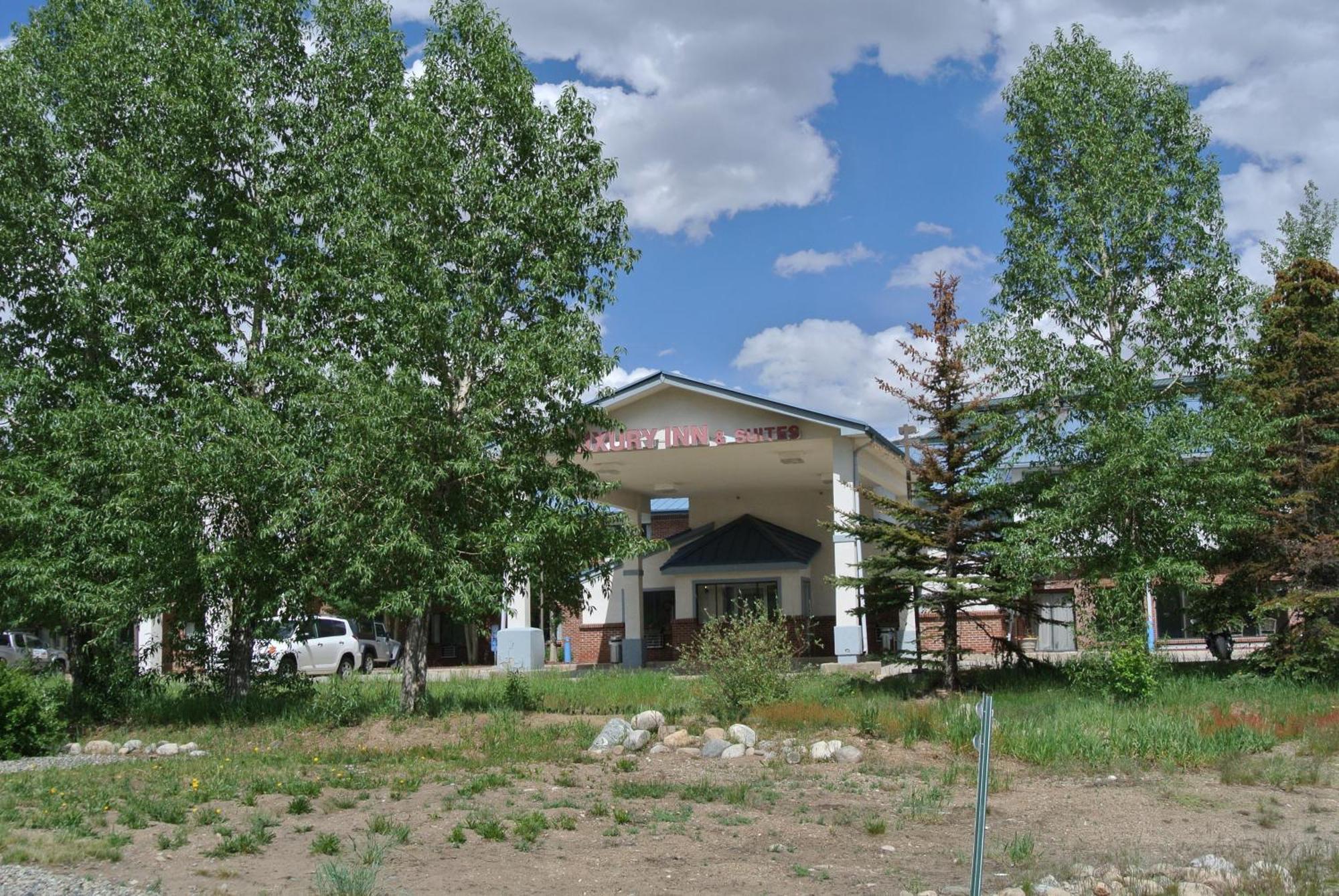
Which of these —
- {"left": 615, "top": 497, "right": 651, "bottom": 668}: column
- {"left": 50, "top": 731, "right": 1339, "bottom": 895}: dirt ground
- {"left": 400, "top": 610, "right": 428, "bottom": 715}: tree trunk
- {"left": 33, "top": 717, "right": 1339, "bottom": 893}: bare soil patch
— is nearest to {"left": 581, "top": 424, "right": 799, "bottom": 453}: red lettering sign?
{"left": 615, "top": 497, "right": 651, "bottom": 668}: column

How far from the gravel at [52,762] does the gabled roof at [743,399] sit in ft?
45.3

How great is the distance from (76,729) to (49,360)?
605 cm

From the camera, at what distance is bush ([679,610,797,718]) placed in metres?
14.9

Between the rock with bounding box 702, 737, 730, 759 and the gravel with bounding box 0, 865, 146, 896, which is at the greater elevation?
the gravel with bounding box 0, 865, 146, 896

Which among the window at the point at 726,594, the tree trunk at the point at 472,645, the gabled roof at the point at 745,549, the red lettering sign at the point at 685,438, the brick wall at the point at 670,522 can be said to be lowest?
the tree trunk at the point at 472,645

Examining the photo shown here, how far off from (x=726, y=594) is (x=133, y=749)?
21.6m

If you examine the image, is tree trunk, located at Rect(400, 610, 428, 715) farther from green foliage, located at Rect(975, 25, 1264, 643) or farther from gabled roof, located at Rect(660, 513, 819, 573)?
gabled roof, located at Rect(660, 513, 819, 573)

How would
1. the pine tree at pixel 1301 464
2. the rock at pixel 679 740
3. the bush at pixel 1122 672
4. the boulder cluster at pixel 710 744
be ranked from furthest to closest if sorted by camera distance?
1. the pine tree at pixel 1301 464
2. the bush at pixel 1122 672
3. the rock at pixel 679 740
4. the boulder cluster at pixel 710 744

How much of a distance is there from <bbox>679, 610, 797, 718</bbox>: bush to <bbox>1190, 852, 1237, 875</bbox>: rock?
24.1ft

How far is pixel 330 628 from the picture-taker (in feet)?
101

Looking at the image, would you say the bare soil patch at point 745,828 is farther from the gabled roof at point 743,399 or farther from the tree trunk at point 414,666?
the gabled roof at point 743,399

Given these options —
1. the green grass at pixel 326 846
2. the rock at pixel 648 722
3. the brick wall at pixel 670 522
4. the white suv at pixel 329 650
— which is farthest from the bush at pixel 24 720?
the brick wall at pixel 670 522

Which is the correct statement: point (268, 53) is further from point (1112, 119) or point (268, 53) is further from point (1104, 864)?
point (1104, 864)

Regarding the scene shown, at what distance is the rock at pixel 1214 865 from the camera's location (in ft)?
24.4
